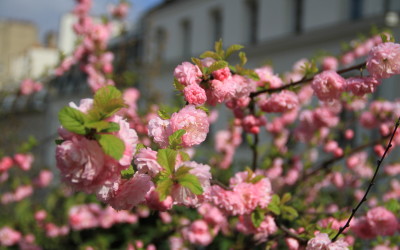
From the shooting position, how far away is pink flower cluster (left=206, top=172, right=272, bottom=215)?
205cm

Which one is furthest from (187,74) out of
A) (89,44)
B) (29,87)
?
(29,87)

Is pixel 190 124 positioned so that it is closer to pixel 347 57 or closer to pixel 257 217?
pixel 257 217

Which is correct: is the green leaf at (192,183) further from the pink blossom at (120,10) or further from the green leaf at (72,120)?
the pink blossom at (120,10)

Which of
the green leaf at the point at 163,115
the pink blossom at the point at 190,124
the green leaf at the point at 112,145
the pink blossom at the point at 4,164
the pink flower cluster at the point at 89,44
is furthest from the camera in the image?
the pink flower cluster at the point at 89,44

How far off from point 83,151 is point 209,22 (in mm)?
19982

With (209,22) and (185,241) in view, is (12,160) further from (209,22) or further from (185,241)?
(209,22)

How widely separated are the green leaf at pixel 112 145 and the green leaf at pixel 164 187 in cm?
21

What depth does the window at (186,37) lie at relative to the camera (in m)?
22.0

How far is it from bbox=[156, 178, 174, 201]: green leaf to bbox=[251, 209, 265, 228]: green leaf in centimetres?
87

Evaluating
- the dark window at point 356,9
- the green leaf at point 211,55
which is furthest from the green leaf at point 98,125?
the dark window at point 356,9

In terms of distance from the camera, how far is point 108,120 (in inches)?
48.7

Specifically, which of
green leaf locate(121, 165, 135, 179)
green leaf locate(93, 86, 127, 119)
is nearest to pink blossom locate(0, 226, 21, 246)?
green leaf locate(121, 165, 135, 179)

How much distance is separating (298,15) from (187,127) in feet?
53.5

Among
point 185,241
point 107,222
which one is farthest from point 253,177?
point 107,222
